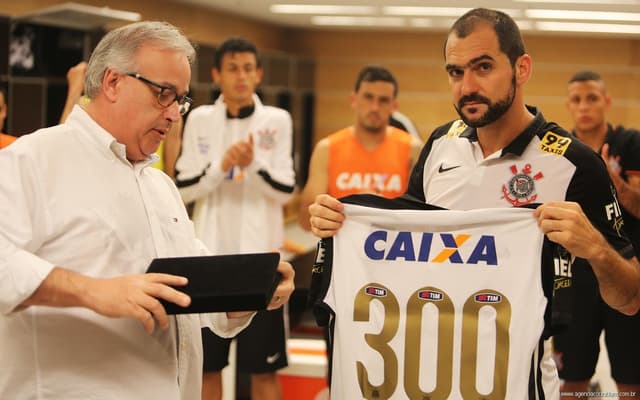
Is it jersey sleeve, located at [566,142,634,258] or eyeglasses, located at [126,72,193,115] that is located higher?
eyeglasses, located at [126,72,193,115]

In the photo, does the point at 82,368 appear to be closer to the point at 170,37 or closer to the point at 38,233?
the point at 38,233

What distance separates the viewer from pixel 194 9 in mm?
10367

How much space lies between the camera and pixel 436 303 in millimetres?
2156

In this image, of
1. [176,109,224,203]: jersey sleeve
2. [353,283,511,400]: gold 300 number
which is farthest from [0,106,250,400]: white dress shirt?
[176,109,224,203]: jersey sleeve

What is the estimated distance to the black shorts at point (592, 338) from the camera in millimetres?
3596

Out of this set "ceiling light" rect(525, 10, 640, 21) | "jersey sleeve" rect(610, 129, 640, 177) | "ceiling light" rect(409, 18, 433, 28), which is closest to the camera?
"jersey sleeve" rect(610, 129, 640, 177)

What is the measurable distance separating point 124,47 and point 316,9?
8737mm

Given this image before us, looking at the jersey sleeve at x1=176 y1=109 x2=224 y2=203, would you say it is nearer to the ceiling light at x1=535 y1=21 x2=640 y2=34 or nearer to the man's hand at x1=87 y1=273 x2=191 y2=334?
the man's hand at x1=87 y1=273 x2=191 y2=334

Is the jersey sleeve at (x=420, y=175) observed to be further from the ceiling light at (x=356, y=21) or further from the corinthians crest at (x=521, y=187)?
the ceiling light at (x=356, y=21)

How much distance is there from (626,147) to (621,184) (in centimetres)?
46

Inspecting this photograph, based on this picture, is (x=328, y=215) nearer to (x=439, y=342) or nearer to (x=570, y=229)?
(x=439, y=342)

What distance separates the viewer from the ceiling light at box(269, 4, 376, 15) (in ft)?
31.3

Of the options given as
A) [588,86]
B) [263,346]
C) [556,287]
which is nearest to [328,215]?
[556,287]

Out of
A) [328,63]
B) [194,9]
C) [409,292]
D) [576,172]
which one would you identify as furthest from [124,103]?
[328,63]
